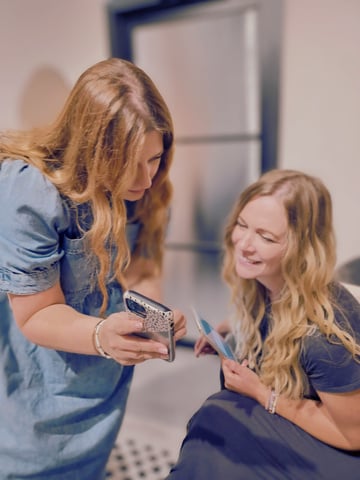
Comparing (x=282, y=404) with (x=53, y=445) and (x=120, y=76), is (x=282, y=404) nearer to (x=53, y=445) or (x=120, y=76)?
(x=53, y=445)

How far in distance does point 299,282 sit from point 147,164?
325 millimetres

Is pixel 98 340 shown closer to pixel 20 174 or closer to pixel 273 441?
pixel 20 174

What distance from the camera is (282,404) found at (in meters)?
0.66

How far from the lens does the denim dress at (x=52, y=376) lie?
0.52 m

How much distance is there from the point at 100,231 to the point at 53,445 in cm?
41

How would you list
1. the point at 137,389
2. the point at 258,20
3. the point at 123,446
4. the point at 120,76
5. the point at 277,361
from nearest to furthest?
the point at 120,76, the point at 277,361, the point at 258,20, the point at 137,389, the point at 123,446

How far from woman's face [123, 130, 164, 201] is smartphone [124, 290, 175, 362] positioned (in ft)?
0.47


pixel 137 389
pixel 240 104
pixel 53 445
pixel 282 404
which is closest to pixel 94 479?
pixel 53 445

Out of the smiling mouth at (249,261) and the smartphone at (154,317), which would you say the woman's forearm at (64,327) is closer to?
the smartphone at (154,317)

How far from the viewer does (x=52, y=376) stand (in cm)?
66

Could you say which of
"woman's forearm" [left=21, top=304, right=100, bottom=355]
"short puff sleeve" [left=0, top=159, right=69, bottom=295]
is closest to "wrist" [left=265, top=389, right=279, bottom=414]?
"woman's forearm" [left=21, top=304, right=100, bottom=355]

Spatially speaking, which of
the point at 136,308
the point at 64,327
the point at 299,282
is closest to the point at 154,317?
the point at 136,308

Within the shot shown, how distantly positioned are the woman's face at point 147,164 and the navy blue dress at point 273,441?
0.37 meters

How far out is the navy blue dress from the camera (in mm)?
611
